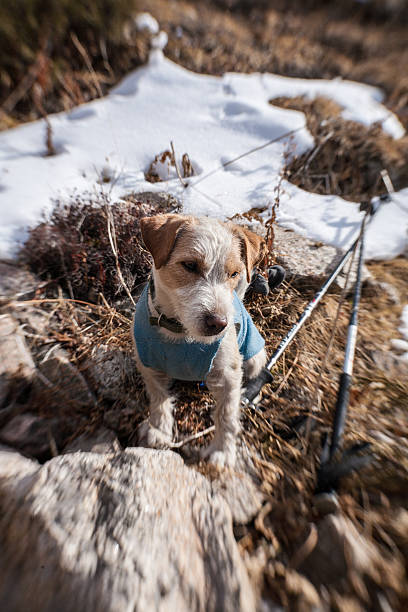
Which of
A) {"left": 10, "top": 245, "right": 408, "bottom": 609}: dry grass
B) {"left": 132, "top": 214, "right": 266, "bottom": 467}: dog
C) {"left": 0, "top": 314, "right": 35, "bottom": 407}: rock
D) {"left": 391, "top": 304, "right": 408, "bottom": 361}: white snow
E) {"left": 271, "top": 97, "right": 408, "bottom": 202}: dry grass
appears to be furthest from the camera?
{"left": 271, "top": 97, "right": 408, "bottom": 202}: dry grass

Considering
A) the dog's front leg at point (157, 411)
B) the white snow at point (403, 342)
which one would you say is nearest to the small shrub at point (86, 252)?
the dog's front leg at point (157, 411)

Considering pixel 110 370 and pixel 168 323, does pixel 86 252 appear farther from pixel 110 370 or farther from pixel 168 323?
pixel 168 323

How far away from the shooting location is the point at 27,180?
4188 mm

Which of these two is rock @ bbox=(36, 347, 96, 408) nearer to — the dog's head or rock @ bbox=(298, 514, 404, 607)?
the dog's head

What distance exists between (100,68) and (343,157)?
6799 mm

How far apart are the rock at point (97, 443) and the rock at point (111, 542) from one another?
45 centimetres

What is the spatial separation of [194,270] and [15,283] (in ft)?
7.25

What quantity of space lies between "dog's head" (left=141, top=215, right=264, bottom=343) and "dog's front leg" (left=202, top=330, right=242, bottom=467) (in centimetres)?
26

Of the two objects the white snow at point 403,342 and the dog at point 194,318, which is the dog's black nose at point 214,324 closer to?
the dog at point 194,318

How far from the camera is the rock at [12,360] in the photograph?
90.1 inches

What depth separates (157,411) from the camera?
2.32 metres

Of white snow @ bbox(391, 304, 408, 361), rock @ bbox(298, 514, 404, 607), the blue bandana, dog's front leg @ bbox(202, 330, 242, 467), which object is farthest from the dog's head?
white snow @ bbox(391, 304, 408, 361)

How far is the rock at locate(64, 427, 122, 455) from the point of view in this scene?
6.64 ft

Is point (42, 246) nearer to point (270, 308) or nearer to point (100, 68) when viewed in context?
point (270, 308)
